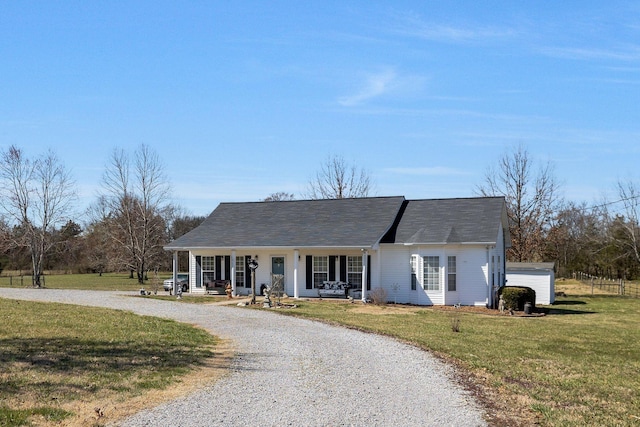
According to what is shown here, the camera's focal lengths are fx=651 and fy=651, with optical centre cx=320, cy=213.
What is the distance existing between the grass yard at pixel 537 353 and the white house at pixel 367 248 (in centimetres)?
204

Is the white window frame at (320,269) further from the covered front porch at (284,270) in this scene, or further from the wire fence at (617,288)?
the wire fence at (617,288)

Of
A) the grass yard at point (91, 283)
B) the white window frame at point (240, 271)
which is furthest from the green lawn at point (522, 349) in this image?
the grass yard at point (91, 283)

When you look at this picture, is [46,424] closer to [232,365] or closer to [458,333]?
[232,365]

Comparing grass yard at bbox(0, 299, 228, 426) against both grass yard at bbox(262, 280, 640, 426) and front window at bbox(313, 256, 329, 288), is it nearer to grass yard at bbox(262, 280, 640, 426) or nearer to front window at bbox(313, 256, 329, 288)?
grass yard at bbox(262, 280, 640, 426)

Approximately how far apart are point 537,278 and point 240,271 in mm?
15892

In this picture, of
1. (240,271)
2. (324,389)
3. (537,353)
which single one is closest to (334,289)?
(240,271)

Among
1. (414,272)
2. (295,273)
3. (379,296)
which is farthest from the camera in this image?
(295,273)

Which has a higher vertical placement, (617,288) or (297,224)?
(297,224)

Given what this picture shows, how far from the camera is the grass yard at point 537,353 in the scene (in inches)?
358

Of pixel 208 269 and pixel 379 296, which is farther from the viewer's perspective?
pixel 208 269

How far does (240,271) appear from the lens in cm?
3275

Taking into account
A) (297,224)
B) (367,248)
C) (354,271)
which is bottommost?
(354,271)

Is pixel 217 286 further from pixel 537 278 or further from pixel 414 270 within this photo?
pixel 537 278

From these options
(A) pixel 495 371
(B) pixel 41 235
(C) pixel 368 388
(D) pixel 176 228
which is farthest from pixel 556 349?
(D) pixel 176 228
